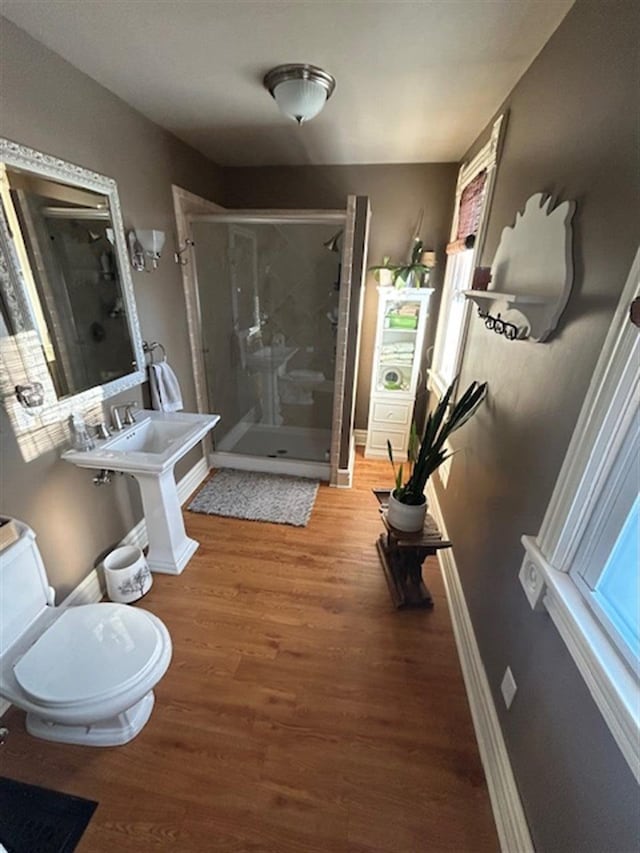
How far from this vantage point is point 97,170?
170cm

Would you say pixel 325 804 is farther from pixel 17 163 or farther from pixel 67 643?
pixel 17 163

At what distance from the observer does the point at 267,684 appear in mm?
1494

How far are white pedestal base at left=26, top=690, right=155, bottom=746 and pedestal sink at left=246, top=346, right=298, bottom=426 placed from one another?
2291 millimetres

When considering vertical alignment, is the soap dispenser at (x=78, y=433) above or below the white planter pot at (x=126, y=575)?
above

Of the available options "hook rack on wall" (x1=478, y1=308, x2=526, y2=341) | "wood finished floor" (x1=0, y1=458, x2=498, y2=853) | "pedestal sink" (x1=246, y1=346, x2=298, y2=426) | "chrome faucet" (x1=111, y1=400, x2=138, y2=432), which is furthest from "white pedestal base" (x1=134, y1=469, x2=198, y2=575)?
"hook rack on wall" (x1=478, y1=308, x2=526, y2=341)

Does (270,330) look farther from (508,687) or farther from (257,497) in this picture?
(508,687)

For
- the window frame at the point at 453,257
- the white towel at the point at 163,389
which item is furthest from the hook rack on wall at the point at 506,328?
the white towel at the point at 163,389

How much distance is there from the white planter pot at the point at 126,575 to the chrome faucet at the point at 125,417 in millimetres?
652

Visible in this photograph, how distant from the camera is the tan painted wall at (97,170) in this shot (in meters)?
1.35

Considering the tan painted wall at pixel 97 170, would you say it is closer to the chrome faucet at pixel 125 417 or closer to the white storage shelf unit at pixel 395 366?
the chrome faucet at pixel 125 417

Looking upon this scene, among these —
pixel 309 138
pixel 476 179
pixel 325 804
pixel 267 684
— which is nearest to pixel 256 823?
pixel 325 804

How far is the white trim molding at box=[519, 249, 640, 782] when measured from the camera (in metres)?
0.71

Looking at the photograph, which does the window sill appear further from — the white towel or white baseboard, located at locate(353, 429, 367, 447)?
white baseboard, located at locate(353, 429, 367, 447)

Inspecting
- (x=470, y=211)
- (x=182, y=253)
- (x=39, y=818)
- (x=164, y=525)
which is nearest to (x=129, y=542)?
(x=164, y=525)
